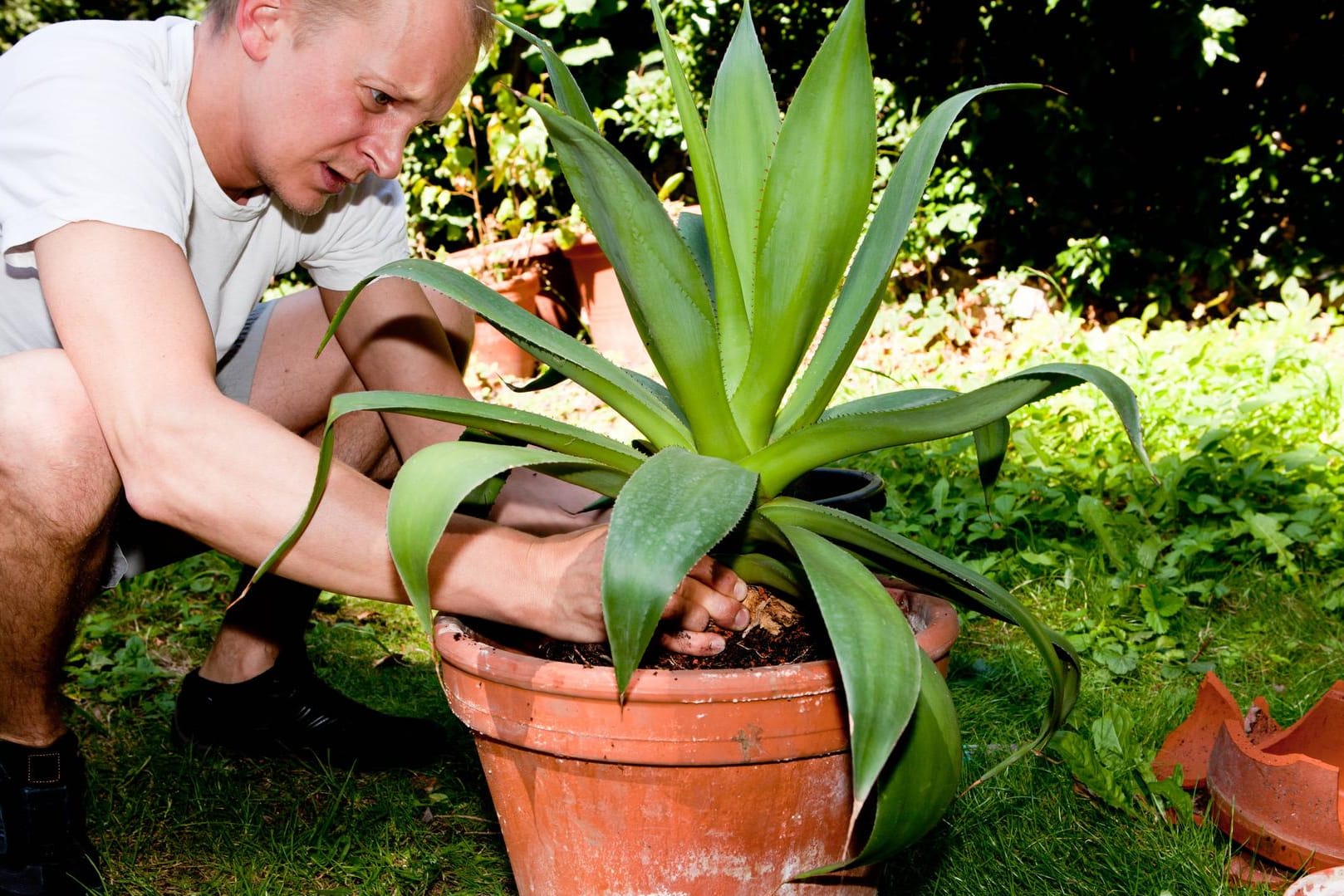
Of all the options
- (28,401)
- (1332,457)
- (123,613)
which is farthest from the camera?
(1332,457)

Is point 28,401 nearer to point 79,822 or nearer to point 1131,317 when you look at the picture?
point 79,822

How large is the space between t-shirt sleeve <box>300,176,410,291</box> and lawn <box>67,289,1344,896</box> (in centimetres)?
86

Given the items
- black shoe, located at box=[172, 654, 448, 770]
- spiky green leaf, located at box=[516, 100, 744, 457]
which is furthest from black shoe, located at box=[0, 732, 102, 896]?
spiky green leaf, located at box=[516, 100, 744, 457]

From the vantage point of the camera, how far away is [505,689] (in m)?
1.20

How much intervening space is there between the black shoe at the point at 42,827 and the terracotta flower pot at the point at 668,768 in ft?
2.40

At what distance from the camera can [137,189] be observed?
1.44 meters

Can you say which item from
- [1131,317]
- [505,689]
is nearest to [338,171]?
[505,689]

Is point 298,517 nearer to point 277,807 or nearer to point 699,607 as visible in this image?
point 699,607

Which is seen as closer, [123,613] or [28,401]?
[28,401]

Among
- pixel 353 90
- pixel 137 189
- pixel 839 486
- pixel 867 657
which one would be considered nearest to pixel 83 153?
pixel 137 189

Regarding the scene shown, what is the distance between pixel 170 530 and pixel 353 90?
787 mm

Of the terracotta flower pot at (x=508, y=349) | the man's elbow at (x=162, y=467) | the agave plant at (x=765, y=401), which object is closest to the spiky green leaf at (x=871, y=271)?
the agave plant at (x=765, y=401)

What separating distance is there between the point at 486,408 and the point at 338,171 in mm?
694

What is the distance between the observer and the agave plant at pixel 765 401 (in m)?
1.07
